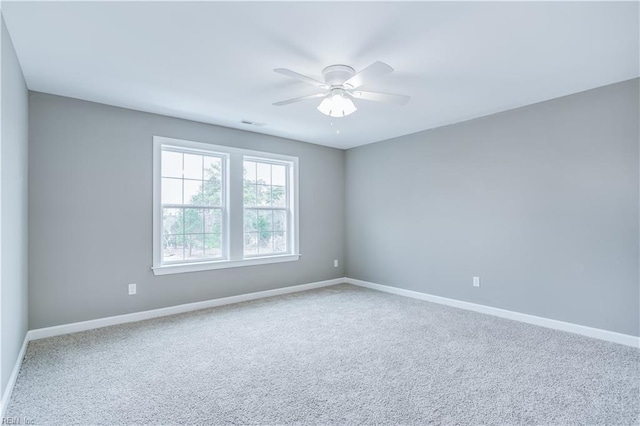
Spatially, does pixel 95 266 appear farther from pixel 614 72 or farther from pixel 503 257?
pixel 614 72

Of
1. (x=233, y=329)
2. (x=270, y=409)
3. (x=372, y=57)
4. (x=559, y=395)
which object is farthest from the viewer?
(x=233, y=329)

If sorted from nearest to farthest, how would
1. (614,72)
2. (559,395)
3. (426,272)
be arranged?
(559,395)
(614,72)
(426,272)

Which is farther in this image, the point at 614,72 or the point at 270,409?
the point at 614,72

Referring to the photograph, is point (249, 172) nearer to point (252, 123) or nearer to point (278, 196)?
point (278, 196)

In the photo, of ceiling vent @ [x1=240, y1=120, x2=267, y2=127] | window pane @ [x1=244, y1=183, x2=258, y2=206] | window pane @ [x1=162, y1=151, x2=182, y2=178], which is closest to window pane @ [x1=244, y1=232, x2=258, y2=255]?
window pane @ [x1=244, y1=183, x2=258, y2=206]

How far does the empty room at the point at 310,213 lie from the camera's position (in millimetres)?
2156

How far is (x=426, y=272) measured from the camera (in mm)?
4793

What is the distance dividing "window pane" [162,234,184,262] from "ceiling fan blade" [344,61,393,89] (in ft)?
9.38

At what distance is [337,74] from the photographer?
8.96 ft

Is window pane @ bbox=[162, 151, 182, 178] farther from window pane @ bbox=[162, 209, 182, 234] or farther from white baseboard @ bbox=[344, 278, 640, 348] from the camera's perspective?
white baseboard @ bbox=[344, 278, 640, 348]

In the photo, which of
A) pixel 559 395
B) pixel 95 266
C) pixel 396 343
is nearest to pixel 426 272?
pixel 396 343

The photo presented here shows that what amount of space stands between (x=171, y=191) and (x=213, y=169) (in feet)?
2.10

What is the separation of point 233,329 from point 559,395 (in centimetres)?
280

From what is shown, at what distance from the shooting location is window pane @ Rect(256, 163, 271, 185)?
5.11 m
